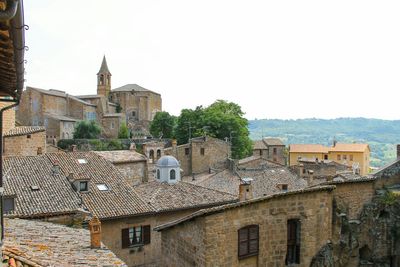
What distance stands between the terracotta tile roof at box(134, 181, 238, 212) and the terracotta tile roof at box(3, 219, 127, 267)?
35.8 ft

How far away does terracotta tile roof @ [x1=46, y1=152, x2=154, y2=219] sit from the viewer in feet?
74.1

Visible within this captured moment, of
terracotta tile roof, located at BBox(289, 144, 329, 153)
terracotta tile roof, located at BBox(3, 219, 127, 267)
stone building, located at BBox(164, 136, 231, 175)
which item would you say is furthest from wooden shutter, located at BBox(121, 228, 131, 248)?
terracotta tile roof, located at BBox(289, 144, 329, 153)

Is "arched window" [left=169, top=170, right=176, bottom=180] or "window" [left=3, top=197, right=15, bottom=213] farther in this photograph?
"arched window" [left=169, top=170, right=176, bottom=180]

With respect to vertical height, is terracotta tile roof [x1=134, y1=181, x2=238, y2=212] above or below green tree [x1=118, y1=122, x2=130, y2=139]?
below

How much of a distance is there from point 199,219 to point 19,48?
35.5 feet

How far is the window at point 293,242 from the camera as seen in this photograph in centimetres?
1667

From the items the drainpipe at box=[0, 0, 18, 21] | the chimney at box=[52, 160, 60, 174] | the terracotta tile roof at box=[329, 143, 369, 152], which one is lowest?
the terracotta tile roof at box=[329, 143, 369, 152]

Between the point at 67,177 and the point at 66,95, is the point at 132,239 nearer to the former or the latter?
the point at 67,177

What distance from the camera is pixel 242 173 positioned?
4797 centimetres

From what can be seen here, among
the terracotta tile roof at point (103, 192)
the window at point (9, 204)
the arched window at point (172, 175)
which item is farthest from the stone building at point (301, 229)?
the arched window at point (172, 175)

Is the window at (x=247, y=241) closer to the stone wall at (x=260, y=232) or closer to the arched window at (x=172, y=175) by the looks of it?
the stone wall at (x=260, y=232)

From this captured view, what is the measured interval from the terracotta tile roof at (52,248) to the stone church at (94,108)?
6239 cm

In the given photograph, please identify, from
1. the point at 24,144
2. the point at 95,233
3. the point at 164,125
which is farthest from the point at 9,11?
the point at 164,125

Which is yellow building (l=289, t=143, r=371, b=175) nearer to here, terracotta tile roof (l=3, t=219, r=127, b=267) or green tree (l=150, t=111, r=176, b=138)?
green tree (l=150, t=111, r=176, b=138)
